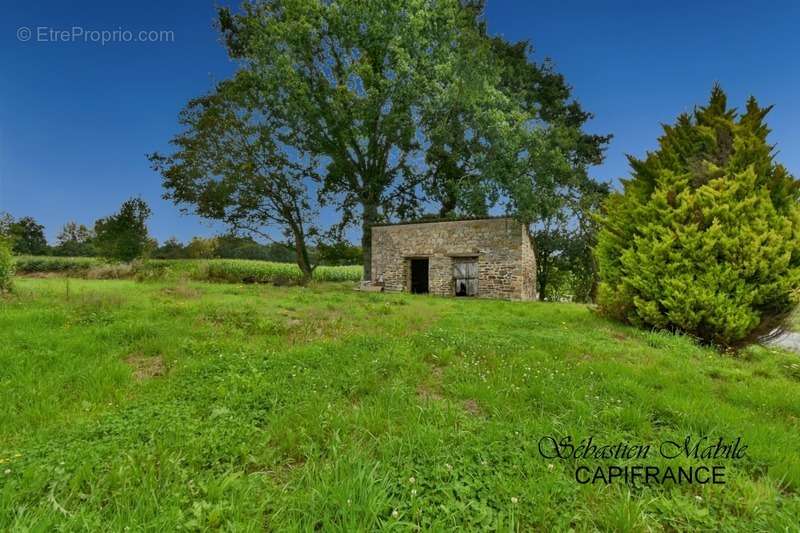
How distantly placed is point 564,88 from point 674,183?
20486 mm

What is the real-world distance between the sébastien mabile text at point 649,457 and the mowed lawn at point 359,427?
6cm

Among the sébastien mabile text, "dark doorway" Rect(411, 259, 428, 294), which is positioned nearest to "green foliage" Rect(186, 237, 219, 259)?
"dark doorway" Rect(411, 259, 428, 294)

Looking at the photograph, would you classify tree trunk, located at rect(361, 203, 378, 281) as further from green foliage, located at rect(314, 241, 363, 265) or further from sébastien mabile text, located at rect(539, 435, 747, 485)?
sébastien mabile text, located at rect(539, 435, 747, 485)

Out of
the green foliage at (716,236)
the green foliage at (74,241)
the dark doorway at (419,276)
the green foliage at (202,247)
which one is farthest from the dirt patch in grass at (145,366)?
the green foliage at (74,241)

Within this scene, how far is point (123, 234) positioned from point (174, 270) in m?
7.14

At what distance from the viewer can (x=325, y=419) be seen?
126 inches

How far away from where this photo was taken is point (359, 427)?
10.2ft

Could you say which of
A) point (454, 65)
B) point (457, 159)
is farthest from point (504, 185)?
point (454, 65)

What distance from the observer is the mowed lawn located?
2139 mm

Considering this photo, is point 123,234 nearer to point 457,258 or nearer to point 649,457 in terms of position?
point 457,258

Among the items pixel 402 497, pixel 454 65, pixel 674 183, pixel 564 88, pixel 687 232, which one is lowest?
pixel 402 497

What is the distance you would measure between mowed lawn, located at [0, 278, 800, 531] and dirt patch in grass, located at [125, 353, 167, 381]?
4cm

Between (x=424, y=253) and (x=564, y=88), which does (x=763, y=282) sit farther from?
(x=564, y=88)

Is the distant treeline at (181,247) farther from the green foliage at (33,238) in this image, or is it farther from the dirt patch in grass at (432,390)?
the dirt patch in grass at (432,390)
